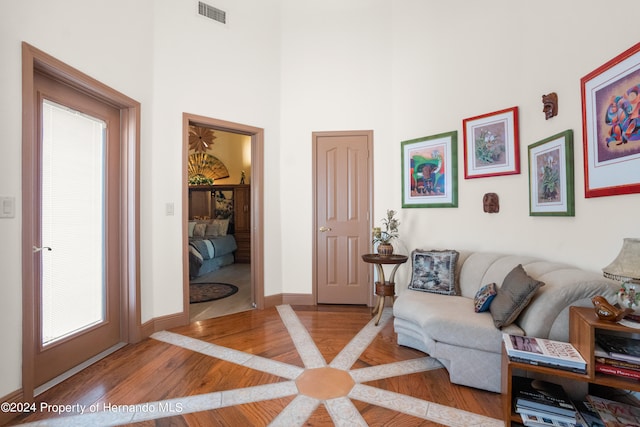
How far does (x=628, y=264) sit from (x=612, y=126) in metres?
0.92

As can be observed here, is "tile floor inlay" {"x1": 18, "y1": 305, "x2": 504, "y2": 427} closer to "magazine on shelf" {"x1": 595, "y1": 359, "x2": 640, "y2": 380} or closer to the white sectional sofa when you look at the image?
the white sectional sofa

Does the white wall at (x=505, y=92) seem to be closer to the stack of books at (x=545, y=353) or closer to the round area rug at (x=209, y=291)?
the stack of books at (x=545, y=353)

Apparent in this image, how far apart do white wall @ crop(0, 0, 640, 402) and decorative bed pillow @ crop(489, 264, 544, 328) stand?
1.53 feet

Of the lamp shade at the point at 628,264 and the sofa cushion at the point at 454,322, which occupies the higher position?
the lamp shade at the point at 628,264

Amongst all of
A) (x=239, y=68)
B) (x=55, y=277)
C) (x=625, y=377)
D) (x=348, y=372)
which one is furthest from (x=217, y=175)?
(x=625, y=377)

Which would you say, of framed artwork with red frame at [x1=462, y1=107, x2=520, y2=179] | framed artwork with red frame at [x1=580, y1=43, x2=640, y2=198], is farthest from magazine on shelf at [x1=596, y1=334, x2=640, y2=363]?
framed artwork with red frame at [x1=462, y1=107, x2=520, y2=179]

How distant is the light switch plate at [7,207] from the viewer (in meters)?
1.76

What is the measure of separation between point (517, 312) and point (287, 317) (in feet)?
7.66

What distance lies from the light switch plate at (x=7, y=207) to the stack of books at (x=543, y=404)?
3.01 metres

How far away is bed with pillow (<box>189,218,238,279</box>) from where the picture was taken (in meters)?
5.52

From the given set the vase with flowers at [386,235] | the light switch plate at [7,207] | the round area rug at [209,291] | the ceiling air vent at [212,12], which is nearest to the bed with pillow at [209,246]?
the round area rug at [209,291]

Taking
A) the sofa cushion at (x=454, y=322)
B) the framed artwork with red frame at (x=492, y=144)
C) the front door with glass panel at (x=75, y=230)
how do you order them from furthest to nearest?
the framed artwork with red frame at (x=492, y=144), the front door with glass panel at (x=75, y=230), the sofa cushion at (x=454, y=322)

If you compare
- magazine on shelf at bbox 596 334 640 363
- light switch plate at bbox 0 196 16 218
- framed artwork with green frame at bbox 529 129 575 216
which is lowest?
magazine on shelf at bbox 596 334 640 363

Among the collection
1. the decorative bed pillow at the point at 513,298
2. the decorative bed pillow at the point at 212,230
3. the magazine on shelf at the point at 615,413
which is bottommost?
the magazine on shelf at the point at 615,413
